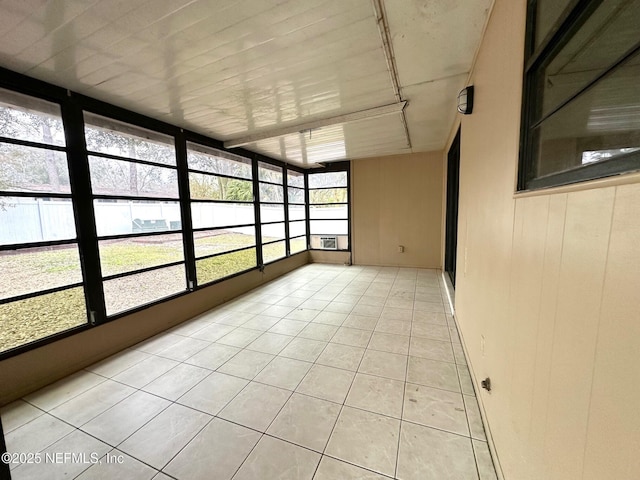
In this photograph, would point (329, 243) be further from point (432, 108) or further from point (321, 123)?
point (432, 108)

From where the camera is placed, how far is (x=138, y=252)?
2.89 meters

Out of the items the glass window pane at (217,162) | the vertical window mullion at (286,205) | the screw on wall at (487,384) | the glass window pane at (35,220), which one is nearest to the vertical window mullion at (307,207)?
the vertical window mullion at (286,205)

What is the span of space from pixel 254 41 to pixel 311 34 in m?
0.41

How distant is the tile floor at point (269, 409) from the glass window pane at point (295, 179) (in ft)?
13.3

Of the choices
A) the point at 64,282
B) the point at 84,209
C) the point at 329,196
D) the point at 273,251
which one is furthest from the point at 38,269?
the point at 329,196

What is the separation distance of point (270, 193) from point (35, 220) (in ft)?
12.1

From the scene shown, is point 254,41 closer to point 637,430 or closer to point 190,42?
point 190,42

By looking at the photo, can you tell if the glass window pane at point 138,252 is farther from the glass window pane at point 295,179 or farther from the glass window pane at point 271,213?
the glass window pane at point 295,179

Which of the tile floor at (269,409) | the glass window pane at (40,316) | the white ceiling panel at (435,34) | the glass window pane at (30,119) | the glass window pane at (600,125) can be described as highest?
the white ceiling panel at (435,34)

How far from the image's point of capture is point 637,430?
0.49 meters

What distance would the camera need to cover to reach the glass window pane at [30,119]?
6.51 feet

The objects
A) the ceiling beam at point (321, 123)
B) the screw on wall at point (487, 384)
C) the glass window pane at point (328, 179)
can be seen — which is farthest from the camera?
the glass window pane at point (328, 179)

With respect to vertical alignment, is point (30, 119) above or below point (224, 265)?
above

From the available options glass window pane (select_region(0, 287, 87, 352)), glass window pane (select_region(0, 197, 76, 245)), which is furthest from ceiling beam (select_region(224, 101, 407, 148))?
glass window pane (select_region(0, 287, 87, 352))
